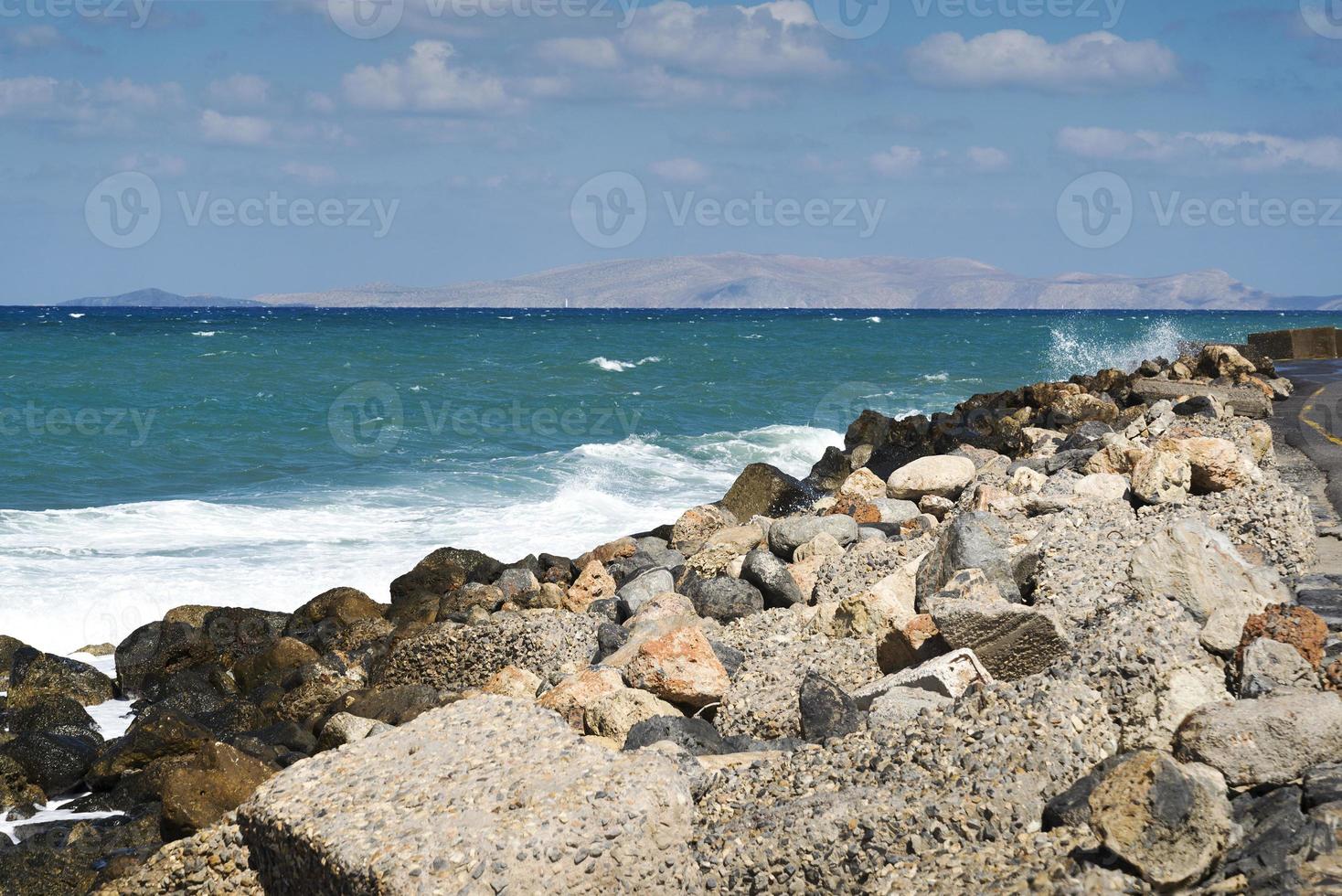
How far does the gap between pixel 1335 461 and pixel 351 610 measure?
31.4 feet

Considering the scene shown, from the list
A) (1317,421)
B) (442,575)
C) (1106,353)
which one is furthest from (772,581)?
(1106,353)

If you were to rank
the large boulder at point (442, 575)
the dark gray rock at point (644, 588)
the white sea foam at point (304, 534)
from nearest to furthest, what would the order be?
the dark gray rock at point (644, 588), the large boulder at point (442, 575), the white sea foam at point (304, 534)

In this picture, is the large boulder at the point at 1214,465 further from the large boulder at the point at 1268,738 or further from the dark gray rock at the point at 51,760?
the dark gray rock at the point at 51,760

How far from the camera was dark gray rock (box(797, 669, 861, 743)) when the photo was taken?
18.4 ft

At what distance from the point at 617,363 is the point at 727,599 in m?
40.4

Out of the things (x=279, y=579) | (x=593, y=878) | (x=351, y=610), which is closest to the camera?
(x=593, y=878)

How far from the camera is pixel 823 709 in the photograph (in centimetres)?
570

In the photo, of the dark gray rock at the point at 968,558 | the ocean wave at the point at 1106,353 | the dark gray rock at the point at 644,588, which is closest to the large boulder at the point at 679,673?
the dark gray rock at the point at 968,558

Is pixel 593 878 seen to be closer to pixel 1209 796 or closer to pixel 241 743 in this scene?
pixel 1209 796

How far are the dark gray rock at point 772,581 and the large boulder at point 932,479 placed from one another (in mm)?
3824

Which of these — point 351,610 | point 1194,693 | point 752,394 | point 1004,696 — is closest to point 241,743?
point 351,610

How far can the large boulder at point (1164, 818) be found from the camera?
3.76m

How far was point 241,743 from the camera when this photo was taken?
25.0 ft

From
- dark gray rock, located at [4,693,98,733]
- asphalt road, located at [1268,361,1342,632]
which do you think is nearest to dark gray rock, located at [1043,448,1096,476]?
asphalt road, located at [1268,361,1342,632]
